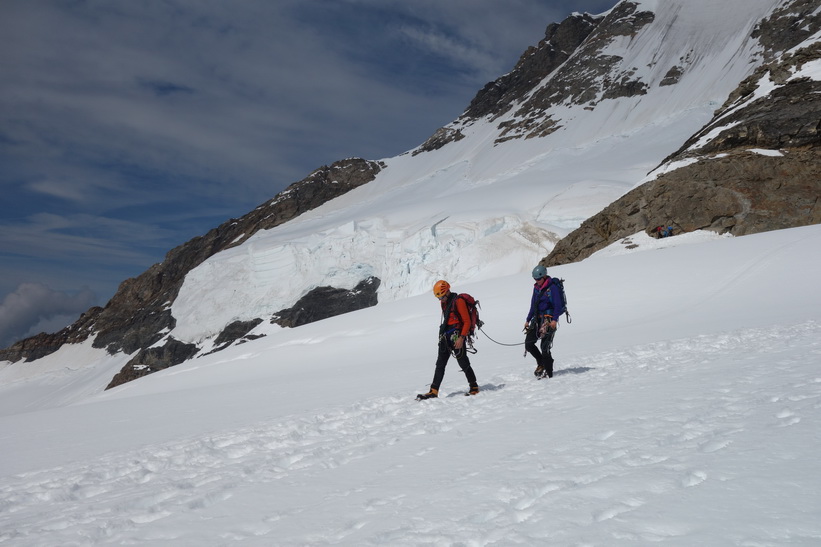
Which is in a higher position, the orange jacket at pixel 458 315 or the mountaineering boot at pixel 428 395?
the orange jacket at pixel 458 315

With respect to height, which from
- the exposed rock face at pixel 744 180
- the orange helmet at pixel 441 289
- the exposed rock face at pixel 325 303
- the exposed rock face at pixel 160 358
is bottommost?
the exposed rock face at pixel 160 358

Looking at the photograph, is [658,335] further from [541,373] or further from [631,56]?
[631,56]

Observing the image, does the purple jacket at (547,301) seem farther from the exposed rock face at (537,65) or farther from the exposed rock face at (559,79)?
the exposed rock face at (537,65)

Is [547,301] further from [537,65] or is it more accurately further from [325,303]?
[537,65]

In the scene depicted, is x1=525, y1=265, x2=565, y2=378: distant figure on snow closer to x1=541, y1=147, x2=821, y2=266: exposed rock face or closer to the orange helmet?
the orange helmet

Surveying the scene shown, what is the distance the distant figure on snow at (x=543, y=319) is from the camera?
7781mm

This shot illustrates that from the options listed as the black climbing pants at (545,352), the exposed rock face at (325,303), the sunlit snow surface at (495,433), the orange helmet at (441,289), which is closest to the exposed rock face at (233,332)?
the exposed rock face at (325,303)

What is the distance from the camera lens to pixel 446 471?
3.95m

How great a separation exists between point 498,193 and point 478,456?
4757 centimetres

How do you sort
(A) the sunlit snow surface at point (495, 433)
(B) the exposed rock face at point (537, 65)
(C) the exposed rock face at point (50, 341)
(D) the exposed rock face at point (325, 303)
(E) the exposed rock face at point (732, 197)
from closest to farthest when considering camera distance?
(A) the sunlit snow surface at point (495, 433) < (E) the exposed rock face at point (732, 197) < (D) the exposed rock face at point (325, 303) < (C) the exposed rock face at point (50, 341) < (B) the exposed rock face at point (537, 65)

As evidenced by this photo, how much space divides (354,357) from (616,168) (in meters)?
43.8

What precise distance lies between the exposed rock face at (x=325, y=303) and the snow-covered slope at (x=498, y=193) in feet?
2.87

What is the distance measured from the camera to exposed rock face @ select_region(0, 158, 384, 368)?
3433 inches

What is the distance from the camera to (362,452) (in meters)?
4.95
